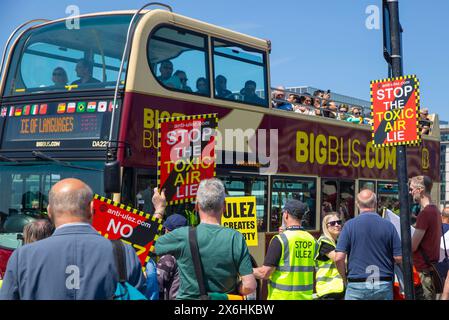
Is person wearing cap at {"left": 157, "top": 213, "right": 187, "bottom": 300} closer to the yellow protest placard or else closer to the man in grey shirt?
the man in grey shirt

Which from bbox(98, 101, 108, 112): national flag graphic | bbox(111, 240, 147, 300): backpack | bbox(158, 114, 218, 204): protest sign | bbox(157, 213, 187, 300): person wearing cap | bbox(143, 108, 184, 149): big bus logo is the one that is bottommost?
bbox(157, 213, 187, 300): person wearing cap

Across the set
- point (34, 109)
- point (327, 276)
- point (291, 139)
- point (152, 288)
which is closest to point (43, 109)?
point (34, 109)

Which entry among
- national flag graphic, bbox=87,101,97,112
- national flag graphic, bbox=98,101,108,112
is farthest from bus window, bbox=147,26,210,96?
national flag graphic, bbox=87,101,97,112

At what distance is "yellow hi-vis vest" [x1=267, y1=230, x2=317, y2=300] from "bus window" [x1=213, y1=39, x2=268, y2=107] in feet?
15.7

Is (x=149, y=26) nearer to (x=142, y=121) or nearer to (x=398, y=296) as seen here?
(x=142, y=121)

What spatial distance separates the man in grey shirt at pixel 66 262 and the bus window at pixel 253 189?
6.77m

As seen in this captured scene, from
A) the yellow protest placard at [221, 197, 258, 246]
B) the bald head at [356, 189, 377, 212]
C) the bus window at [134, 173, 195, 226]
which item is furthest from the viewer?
the bus window at [134, 173, 195, 226]

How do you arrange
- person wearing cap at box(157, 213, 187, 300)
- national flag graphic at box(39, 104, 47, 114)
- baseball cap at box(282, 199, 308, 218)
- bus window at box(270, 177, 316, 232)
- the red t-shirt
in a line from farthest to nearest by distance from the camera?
bus window at box(270, 177, 316, 232), national flag graphic at box(39, 104, 47, 114), the red t-shirt, baseball cap at box(282, 199, 308, 218), person wearing cap at box(157, 213, 187, 300)

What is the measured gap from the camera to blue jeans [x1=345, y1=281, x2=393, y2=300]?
5.98m

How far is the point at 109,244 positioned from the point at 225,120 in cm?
703

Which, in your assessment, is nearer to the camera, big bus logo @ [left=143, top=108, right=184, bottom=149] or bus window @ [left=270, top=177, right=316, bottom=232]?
big bus logo @ [left=143, top=108, right=184, bottom=149]

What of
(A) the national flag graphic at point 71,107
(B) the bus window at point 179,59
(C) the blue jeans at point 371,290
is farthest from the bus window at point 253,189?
(C) the blue jeans at point 371,290

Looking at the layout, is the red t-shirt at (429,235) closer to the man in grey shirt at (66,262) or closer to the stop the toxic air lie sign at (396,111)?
the stop the toxic air lie sign at (396,111)
